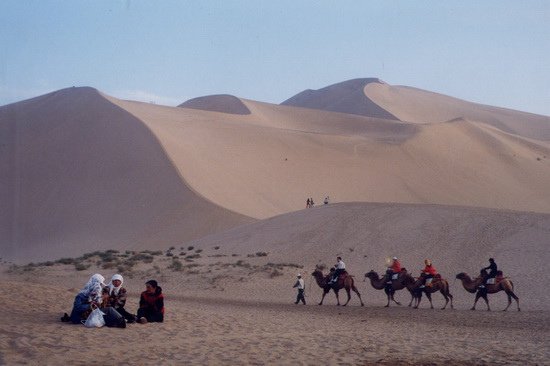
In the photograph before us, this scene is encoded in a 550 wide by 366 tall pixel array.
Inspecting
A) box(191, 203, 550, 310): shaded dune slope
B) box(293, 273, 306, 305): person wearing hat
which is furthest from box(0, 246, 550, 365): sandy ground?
box(191, 203, 550, 310): shaded dune slope

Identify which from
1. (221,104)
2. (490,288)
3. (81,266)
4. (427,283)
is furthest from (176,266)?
(221,104)

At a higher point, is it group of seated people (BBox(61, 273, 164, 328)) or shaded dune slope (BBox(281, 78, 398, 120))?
shaded dune slope (BBox(281, 78, 398, 120))

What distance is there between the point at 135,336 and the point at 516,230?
2317cm

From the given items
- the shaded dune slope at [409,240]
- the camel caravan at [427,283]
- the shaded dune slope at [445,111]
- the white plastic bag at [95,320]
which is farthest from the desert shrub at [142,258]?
the shaded dune slope at [445,111]

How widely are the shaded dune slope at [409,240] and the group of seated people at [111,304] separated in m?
13.3

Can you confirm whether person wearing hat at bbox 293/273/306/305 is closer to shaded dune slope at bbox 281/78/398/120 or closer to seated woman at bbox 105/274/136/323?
seated woman at bbox 105/274/136/323

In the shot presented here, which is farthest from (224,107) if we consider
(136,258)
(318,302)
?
(318,302)

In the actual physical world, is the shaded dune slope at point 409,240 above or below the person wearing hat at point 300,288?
above

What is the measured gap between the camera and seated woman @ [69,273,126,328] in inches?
559

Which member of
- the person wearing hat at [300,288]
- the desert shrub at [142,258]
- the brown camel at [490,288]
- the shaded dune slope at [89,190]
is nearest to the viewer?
the brown camel at [490,288]

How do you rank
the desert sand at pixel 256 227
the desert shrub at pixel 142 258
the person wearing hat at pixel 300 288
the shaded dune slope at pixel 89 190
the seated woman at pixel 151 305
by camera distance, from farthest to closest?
the shaded dune slope at pixel 89 190, the desert shrub at pixel 142 258, the person wearing hat at pixel 300 288, the seated woman at pixel 151 305, the desert sand at pixel 256 227

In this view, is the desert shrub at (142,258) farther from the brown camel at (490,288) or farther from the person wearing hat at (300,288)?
the brown camel at (490,288)

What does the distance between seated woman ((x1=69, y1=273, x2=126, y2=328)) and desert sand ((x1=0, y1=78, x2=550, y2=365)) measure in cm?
36

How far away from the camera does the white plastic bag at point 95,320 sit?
13.9 m
